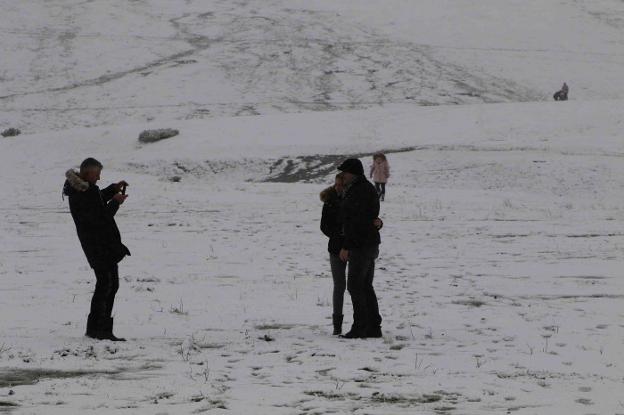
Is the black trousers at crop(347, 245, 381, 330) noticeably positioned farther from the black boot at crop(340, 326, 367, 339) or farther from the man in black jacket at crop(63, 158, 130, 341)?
the man in black jacket at crop(63, 158, 130, 341)

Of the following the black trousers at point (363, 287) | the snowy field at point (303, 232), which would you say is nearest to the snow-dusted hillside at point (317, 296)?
the snowy field at point (303, 232)

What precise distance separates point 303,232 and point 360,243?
9.14 m

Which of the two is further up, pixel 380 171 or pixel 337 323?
pixel 380 171

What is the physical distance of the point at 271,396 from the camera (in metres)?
5.97

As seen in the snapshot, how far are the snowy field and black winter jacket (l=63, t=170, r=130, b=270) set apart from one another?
0.92 metres

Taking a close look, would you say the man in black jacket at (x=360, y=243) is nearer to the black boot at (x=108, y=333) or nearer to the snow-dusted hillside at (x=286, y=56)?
the black boot at (x=108, y=333)

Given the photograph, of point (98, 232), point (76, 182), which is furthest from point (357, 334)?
point (76, 182)

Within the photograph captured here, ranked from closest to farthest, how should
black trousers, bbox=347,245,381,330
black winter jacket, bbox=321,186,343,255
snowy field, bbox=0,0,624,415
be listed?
snowy field, bbox=0,0,624,415, black trousers, bbox=347,245,381,330, black winter jacket, bbox=321,186,343,255

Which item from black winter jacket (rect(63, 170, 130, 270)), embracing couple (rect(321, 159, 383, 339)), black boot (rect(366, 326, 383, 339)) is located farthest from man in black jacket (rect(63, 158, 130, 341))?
black boot (rect(366, 326, 383, 339))

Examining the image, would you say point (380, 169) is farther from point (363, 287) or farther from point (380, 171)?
point (363, 287)

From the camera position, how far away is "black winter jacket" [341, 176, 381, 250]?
26.7ft

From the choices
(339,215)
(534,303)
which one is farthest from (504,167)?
(339,215)

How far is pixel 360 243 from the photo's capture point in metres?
8.17

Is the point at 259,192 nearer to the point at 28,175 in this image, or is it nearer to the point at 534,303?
the point at 28,175
